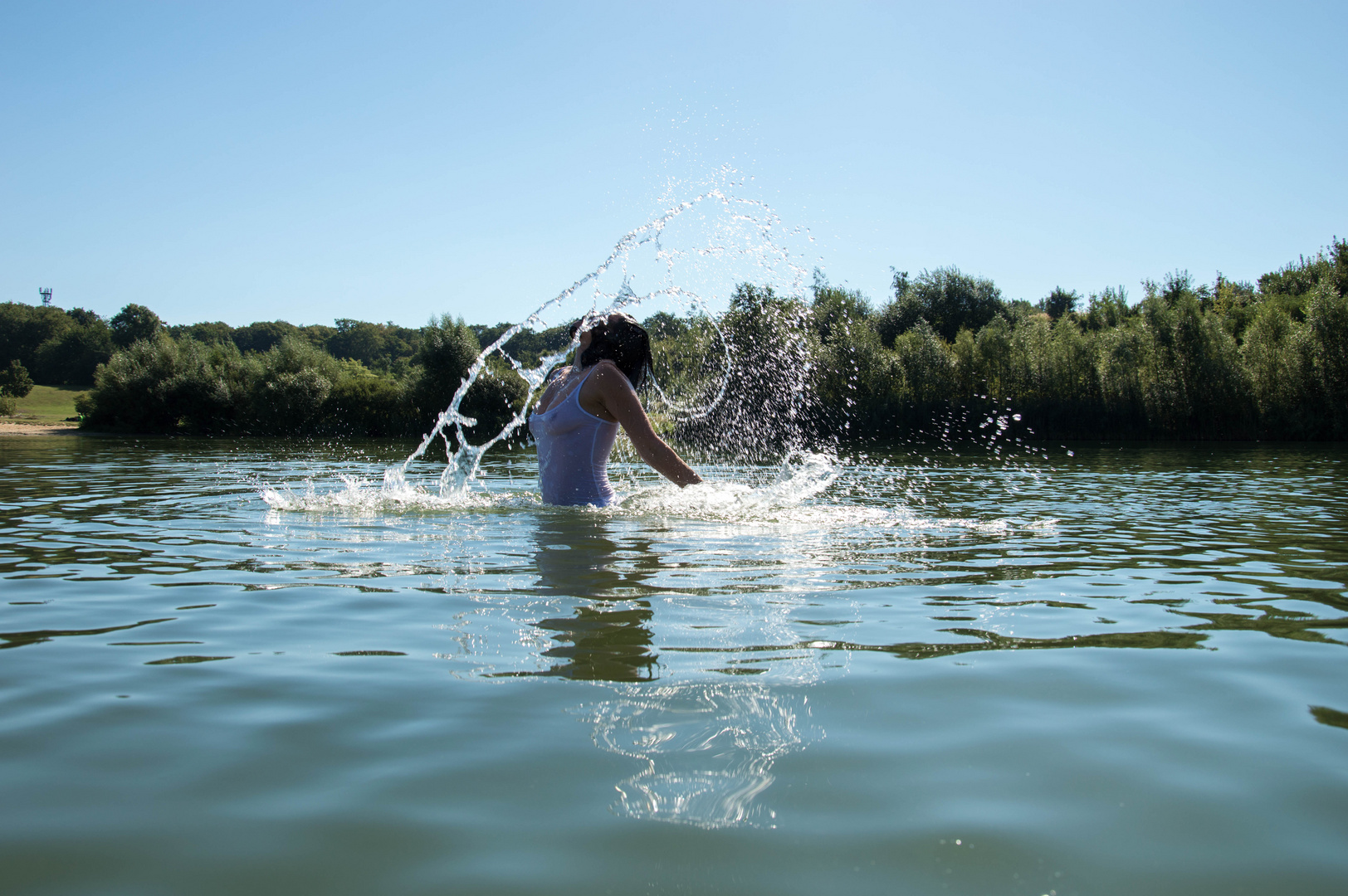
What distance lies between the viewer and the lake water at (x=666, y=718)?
1.86 meters

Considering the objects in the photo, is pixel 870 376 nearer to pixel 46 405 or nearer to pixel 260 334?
pixel 46 405

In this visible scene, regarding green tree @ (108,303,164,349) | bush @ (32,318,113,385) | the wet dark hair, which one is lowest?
the wet dark hair

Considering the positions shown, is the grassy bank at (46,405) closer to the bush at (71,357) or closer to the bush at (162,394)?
the bush at (71,357)

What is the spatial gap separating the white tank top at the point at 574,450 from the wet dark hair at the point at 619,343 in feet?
0.60

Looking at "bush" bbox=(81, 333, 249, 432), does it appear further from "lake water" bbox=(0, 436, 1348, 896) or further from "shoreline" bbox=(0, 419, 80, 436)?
"lake water" bbox=(0, 436, 1348, 896)

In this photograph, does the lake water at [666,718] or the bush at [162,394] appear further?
the bush at [162,394]

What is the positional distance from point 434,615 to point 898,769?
2572 millimetres

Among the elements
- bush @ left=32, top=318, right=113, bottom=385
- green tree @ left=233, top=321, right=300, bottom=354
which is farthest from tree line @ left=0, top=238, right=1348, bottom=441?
green tree @ left=233, top=321, right=300, bottom=354

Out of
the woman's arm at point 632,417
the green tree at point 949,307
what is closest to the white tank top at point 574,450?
the woman's arm at point 632,417

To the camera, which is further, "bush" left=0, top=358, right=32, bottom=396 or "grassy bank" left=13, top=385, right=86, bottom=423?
"bush" left=0, top=358, right=32, bottom=396

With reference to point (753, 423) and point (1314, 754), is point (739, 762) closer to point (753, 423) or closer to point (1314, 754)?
point (1314, 754)

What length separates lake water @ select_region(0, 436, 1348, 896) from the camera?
6.11ft

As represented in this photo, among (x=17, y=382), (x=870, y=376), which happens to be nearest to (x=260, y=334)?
(x=17, y=382)

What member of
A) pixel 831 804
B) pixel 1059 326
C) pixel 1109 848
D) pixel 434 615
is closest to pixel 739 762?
pixel 831 804
